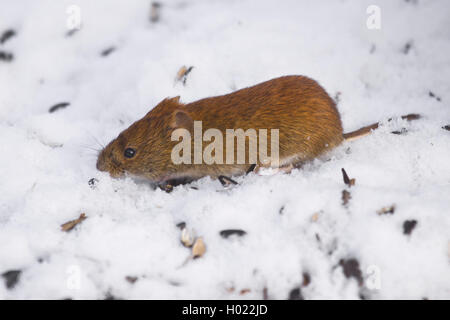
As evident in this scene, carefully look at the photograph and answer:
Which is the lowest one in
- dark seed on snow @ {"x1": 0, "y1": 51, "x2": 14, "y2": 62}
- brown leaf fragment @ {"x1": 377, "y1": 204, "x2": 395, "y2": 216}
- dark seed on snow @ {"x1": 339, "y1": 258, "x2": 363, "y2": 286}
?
dark seed on snow @ {"x1": 339, "y1": 258, "x2": 363, "y2": 286}

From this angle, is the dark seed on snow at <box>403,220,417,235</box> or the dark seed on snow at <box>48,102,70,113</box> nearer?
the dark seed on snow at <box>403,220,417,235</box>

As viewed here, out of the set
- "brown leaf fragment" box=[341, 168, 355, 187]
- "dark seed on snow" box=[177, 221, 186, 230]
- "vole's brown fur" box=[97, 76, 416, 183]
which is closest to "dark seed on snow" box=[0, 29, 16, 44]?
"vole's brown fur" box=[97, 76, 416, 183]

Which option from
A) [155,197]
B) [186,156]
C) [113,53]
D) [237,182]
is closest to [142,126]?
[186,156]

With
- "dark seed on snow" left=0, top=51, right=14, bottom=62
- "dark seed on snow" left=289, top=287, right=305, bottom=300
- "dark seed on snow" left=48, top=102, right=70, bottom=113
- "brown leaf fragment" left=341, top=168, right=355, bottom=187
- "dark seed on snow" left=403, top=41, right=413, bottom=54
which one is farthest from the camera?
"dark seed on snow" left=0, top=51, right=14, bottom=62

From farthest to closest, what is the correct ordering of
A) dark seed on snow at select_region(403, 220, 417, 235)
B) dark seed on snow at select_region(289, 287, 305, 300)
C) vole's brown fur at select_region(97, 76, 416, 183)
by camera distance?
1. vole's brown fur at select_region(97, 76, 416, 183)
2. dark seed on snow at select_region(403, 220, 417, 235)
3. dark seed on snow at select_region(289, 287, 305, 300)

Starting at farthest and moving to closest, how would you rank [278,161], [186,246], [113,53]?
[113,53] < [278,161] < [186,246]

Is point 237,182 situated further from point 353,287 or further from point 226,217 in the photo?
point 353,287

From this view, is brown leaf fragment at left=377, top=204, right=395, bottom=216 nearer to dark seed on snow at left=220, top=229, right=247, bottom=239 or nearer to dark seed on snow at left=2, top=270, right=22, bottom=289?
dark seed on snow at left=220, top=229, right=247, bottom=239

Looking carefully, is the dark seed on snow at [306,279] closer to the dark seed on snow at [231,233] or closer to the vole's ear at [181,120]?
the dark seed on snow at [231,233]
